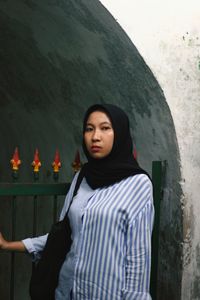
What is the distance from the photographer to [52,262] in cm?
225

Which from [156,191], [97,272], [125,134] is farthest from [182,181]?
[97,272]

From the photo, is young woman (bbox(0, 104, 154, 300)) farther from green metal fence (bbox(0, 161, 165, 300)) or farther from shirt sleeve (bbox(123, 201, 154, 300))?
green metal fence (bbox(0, 161, 165, 300))

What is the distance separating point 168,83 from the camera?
2811 millimetres

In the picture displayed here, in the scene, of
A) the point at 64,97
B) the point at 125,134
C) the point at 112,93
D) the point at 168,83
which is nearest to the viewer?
the point at 125,134

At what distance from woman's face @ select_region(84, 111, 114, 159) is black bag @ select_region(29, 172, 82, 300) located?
35 cm

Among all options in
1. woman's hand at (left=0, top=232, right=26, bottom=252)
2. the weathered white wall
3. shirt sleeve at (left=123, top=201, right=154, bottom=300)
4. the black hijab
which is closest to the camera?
shirt sleeve at (left=123, top=201, right=154, bottom=300)

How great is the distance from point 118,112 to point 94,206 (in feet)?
1.46

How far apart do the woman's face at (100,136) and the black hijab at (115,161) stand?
2 centimetres

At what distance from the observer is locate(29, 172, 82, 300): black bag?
2.23 meters

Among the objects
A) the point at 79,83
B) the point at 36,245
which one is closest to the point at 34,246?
the point at 36,245

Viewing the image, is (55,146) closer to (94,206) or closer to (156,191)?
(156,191)

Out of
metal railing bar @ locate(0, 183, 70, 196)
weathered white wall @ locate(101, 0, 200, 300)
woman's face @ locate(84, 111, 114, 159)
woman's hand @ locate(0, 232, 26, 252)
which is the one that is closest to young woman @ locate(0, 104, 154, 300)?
woman's face @ locate(84, 111, 114, 159)

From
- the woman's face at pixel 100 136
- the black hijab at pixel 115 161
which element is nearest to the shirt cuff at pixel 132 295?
the black hijab at pixel 115 161

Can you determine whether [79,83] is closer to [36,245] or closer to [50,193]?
[50,193]
